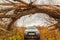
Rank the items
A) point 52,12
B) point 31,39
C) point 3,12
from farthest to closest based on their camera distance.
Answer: point 31,39, point 3,12, point 52,12

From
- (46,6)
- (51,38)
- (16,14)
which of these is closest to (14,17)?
(16,14)

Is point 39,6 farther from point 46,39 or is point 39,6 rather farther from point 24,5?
point 46,39

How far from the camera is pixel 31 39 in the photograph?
6.73 m

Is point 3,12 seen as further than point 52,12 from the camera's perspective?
Yes

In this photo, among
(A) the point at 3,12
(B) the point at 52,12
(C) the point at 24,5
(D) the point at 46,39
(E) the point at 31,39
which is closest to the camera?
(C) the point at 24,5

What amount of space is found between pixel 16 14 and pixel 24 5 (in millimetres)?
461

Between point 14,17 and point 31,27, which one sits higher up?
point 14,17

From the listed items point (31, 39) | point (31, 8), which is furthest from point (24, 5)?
point (31, 39)

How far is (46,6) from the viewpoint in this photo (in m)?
2.95

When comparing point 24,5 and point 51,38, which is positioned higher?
point 24,5

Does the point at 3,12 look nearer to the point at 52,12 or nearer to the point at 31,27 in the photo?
the point at 52,12

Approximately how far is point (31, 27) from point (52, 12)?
418 centimetres

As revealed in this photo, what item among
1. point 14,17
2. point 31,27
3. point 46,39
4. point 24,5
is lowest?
point 46,39

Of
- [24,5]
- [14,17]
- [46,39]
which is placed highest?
[24,5]
